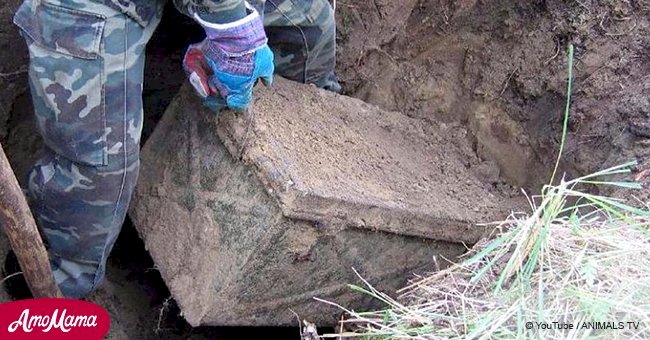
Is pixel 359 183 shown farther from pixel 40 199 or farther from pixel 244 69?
pixel 40 199

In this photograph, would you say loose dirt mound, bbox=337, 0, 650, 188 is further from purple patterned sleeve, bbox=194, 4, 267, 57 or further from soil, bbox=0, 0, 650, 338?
purple patterned sleeve, bbox=194, 4, 267, 57

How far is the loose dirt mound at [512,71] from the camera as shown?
2.94 meters

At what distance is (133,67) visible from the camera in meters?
2.16

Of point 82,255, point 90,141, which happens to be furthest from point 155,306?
point 90,141

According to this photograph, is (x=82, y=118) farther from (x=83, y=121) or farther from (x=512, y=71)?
(x=512, y=71)

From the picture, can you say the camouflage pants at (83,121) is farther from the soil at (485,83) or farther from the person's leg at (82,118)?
the soil at (485,83)

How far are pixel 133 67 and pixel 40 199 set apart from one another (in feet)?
1.52

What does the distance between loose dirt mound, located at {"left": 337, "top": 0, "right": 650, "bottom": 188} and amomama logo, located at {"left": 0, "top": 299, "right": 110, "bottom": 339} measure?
1.50 meters

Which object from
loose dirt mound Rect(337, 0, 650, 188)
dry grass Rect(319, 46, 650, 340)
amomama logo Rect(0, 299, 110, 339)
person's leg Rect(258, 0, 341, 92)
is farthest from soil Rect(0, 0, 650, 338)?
amomama logo Rect(0, 299, 110, 339)

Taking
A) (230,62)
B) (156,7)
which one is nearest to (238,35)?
(230,62)

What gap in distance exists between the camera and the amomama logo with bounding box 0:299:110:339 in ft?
6.04

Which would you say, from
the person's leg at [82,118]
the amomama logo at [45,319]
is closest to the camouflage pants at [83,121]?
the person's leg at [82,118]

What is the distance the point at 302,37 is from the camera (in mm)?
2656

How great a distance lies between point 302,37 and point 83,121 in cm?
80
